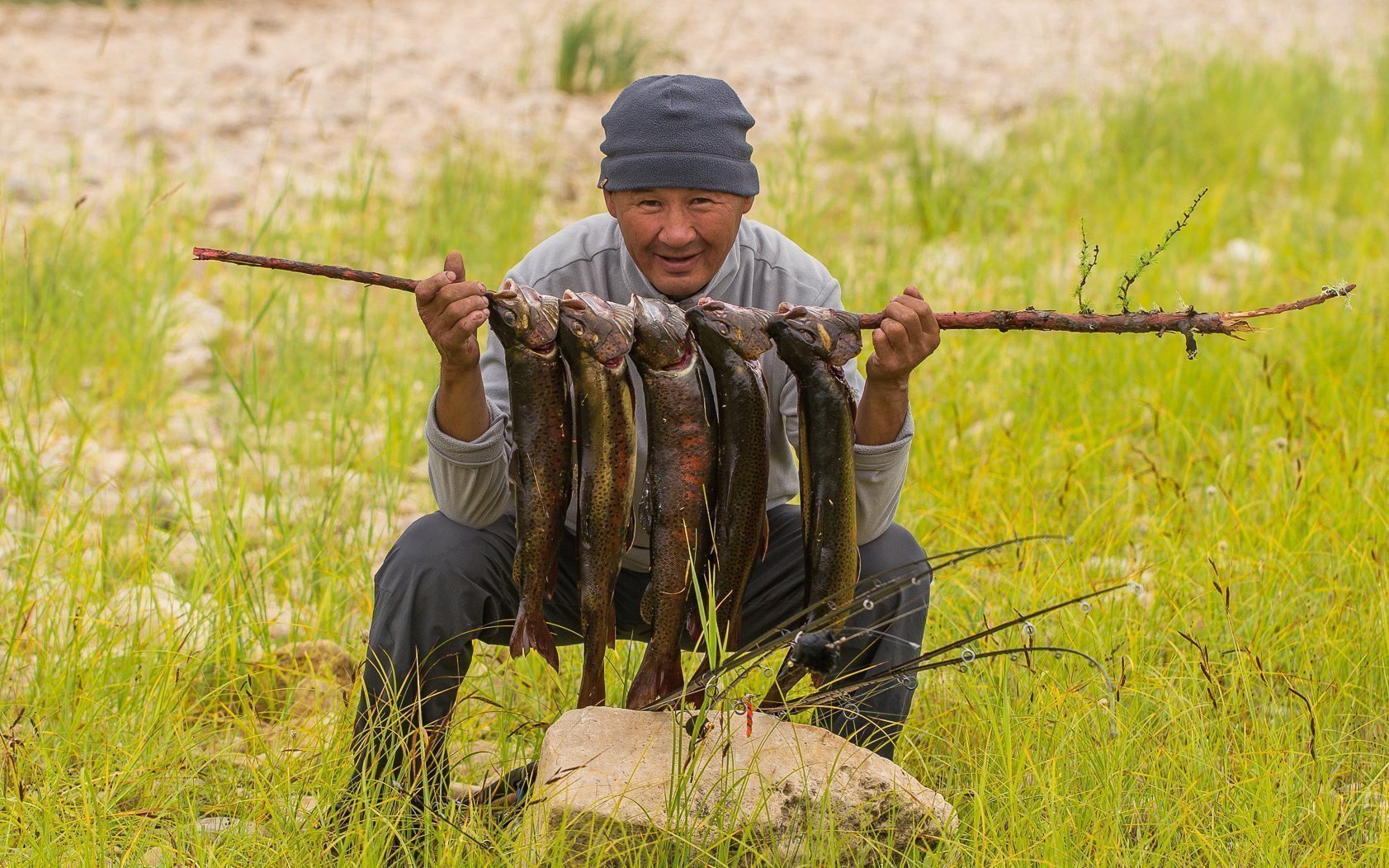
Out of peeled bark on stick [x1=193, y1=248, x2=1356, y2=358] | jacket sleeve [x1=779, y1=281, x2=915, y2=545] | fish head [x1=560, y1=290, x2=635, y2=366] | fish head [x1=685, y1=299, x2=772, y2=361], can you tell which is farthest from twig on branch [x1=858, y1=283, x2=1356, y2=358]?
fish head [x1=560, y1=290, x2=635, y2=366]

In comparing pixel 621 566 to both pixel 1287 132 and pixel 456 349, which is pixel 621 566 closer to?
pixel 456 349

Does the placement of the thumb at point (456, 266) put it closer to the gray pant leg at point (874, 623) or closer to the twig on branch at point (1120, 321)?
the twig on branch at point (1120, 321)

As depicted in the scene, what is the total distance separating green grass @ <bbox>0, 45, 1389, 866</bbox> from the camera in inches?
135

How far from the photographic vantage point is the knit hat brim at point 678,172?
3.36m

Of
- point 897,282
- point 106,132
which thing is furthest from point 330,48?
point 897,282

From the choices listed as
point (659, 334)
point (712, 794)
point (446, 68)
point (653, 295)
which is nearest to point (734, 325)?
point (659, 334)

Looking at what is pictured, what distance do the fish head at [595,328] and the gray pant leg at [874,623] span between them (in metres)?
0.79

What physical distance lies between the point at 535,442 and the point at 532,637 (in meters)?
0.43

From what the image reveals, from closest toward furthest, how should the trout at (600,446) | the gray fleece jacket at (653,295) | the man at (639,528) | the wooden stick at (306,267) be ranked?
the wooden stick at (306,267) < the trout at (600,446) < the man at (639,528) < the gray fleece jacket at (653,295)

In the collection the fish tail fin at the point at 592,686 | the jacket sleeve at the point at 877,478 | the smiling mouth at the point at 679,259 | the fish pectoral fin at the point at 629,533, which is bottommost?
the fish tail fin at the point at 592,686

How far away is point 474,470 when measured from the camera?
3.30 meters

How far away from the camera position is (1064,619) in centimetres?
423

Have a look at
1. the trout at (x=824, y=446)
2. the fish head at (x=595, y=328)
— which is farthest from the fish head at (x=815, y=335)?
the fish head at (x=595, y=328)

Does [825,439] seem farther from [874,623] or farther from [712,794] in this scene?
[712,794]
